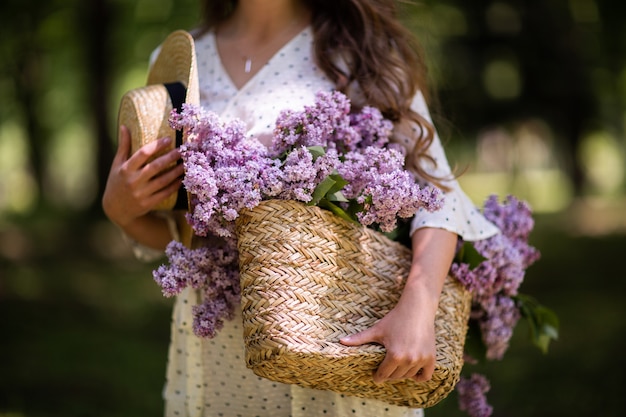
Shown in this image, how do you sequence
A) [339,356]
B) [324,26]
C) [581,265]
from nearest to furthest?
1. [339,356]
2. [324,26]
3. [581,265]

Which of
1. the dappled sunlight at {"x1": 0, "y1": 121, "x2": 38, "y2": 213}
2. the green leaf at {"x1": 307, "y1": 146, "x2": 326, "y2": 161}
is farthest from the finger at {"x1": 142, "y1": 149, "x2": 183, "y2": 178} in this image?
the dappled sunlight at {"x1": 0, "y1": 121, "x2": 38, "y2": 213}

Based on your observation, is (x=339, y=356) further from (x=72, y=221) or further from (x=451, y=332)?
(x=72, y=221)

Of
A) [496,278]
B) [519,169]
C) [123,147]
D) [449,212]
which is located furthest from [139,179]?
[519,169]

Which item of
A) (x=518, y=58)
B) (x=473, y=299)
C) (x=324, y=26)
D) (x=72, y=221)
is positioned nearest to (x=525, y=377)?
(x=473, y=299)

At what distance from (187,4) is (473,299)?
36.1 ft

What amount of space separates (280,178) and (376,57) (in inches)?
27.4

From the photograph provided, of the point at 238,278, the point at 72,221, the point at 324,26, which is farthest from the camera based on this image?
the point at 72,221

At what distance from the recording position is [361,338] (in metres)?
1.96

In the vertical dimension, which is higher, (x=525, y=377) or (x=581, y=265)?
(x=525, y=377)

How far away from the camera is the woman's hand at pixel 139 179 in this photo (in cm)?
228

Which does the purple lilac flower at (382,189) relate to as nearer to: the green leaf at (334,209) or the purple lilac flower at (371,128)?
the green leaf at (334,209)

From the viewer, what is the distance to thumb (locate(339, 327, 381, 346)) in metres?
1.93

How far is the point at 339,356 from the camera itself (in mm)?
1884

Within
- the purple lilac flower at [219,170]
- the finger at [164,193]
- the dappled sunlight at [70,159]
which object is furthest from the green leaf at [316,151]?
the dappled sunlight at [70,159]
